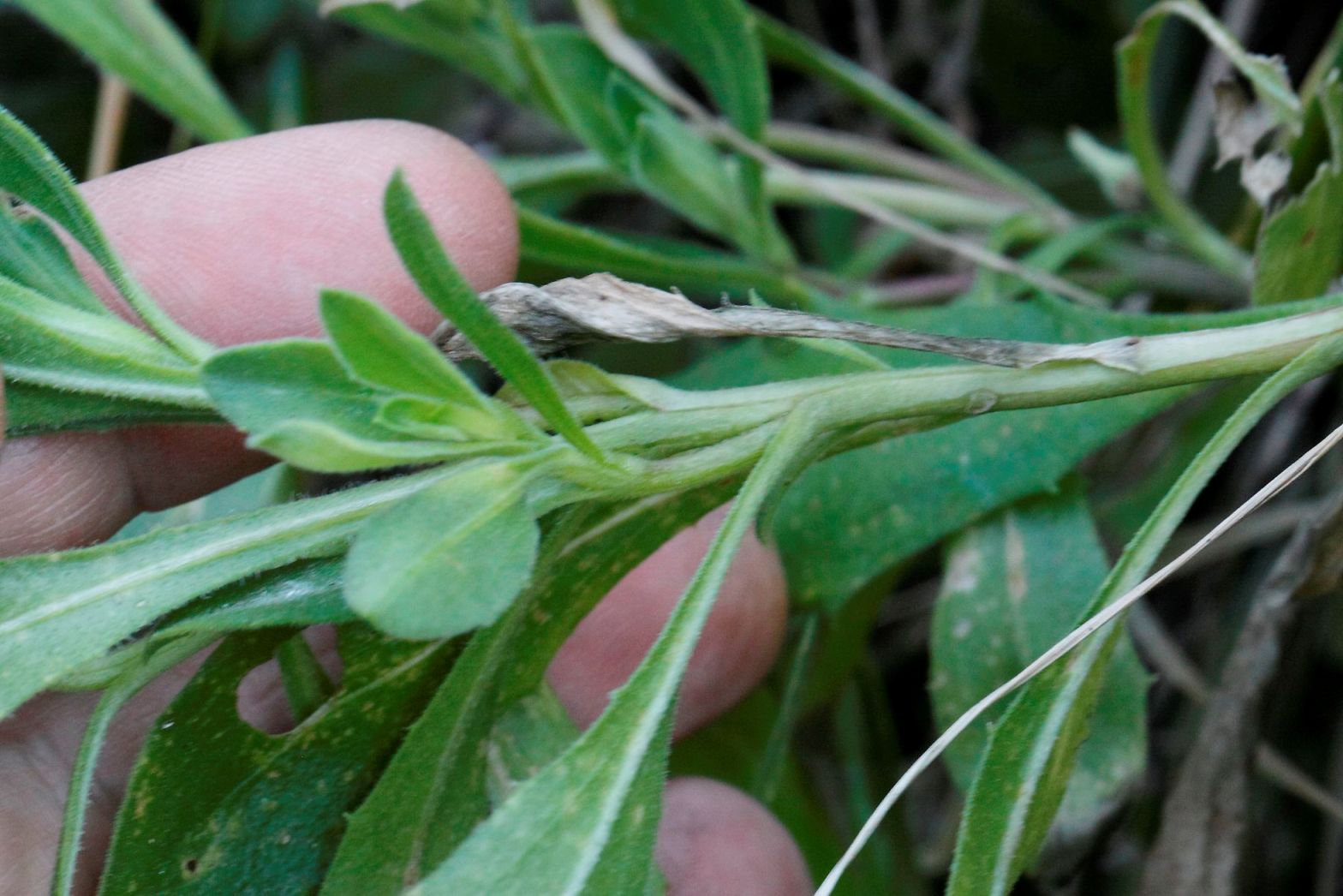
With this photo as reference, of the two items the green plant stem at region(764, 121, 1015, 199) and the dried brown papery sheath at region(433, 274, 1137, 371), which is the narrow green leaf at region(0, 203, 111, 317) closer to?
the dried brown papery sheath at region(433, 274, 1137, 371)

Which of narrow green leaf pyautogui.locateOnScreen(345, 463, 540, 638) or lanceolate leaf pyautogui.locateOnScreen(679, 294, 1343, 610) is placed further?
lanceolate leaf pyautogui.locateOnScreen(679, 294, 1343, 610)

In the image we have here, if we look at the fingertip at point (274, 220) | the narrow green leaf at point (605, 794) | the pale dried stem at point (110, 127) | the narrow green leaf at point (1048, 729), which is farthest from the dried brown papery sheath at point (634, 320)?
the pale dried stem at point (110, 127)

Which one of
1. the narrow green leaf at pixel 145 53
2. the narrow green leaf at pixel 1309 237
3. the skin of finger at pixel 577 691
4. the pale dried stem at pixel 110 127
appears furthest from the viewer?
the pale dried stem at pixel 110 127

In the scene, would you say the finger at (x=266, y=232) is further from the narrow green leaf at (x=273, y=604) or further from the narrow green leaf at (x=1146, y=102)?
the narrow green leaf at (x=1146, y=102)

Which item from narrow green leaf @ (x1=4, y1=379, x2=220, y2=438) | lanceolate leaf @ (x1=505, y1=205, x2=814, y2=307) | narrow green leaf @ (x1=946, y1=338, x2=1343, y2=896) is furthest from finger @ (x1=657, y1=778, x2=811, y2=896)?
narrow green leaf @ (x1=4, y1=379, x2=220, y2=438)

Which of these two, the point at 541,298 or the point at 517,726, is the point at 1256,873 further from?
the point at 541,298

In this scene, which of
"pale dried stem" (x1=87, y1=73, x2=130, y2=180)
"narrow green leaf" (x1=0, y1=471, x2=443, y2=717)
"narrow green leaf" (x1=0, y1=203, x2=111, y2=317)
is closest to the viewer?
"narrow green leaf" (x1=0, y1=471, x2=443, y2=717)

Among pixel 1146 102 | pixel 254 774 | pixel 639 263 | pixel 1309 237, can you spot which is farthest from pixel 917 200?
pixel 254 774
